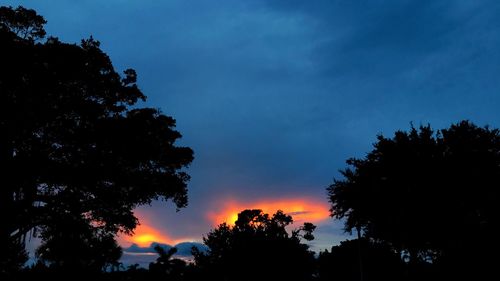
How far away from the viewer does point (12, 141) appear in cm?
2442

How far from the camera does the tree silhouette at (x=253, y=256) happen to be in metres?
44.1

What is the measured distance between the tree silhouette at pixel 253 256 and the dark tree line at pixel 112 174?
12237 millimetres

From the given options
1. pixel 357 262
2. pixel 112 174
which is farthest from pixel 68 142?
pixel 357 262

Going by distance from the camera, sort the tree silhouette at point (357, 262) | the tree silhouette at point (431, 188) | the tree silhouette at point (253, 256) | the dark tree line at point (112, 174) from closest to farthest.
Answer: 1. the dark tree line at point (112, 174)
2. the tree silhouette at point (431, 188)
3. the tree silhouette at point (253, 256)
4. the tree silhouette at point (357, 262)

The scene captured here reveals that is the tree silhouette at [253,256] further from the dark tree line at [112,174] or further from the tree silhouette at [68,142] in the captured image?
the tree silhouette at [68,142]

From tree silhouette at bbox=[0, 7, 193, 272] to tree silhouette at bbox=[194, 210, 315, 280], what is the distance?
17945mm

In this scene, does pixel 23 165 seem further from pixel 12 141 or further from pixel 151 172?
pixel 151 172

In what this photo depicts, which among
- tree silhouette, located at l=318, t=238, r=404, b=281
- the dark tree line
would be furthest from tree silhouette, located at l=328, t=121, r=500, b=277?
tree silhouette, located at l=318, t=238, r=404, b=281

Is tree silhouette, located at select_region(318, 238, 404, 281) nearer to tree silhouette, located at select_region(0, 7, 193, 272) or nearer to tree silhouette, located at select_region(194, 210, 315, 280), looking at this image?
tree silhouette, located at select_region(194, 210, 315, 280)

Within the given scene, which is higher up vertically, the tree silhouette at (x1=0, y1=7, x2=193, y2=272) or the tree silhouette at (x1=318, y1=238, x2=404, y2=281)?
the tree silhouette at (x1=0, y1=7, x2=193, y2=272)

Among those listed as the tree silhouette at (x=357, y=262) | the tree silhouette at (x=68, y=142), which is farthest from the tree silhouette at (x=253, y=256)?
the tree silhouette at (x=68, y=142)

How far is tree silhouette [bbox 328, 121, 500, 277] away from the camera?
31469 mm

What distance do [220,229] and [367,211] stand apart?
20.2 meters

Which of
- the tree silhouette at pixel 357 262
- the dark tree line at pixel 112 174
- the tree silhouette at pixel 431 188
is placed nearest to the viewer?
the dark tree line at pixel 112 174
